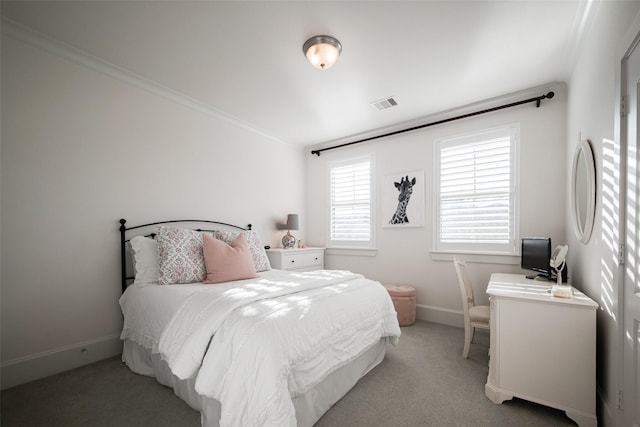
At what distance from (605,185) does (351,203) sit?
10.2 ft

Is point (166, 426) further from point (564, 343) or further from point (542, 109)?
point (542, 109)

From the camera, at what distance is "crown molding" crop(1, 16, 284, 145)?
2205 millimetres

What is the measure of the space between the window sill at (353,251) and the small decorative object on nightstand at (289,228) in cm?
67

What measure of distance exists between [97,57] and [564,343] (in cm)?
420

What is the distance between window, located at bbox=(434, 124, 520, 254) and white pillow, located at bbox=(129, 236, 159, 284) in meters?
3.23

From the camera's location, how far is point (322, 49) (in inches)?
89.9

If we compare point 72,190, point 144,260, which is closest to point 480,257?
point 144,260

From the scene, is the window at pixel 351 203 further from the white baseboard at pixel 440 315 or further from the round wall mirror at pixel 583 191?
the round wall mirror at pixel 583 191

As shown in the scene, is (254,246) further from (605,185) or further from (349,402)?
(605,185)

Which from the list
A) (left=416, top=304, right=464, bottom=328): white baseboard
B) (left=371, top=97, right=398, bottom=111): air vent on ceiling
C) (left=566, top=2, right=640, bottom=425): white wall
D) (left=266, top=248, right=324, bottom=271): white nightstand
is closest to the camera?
(left=566, top=2, right=640, bottom=425): white wall

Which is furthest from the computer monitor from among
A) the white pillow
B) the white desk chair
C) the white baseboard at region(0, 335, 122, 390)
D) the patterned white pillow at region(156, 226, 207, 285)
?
the white baseboard at region(0, 335, 122, 390)

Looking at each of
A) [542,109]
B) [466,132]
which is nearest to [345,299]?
[466,132]

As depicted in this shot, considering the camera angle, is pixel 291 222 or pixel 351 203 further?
pixel 351 203

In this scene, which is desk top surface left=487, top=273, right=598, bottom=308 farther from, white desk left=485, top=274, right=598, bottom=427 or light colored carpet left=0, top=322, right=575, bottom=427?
light colored carpet left=0, top=322, right=575, bottom=427
